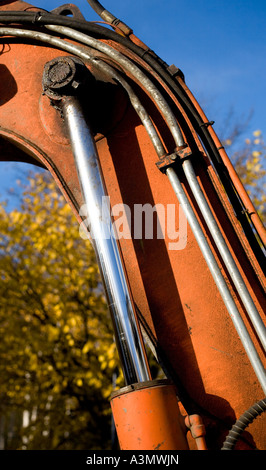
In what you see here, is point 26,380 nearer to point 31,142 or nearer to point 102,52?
point 31,142

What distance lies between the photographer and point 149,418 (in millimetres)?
1343

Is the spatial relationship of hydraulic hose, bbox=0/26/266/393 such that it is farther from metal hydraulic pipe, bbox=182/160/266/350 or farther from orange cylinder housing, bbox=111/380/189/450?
orange cylinder housing, bbox=111/380/189/450

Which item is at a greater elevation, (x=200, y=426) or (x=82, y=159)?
(x=82, y=159)

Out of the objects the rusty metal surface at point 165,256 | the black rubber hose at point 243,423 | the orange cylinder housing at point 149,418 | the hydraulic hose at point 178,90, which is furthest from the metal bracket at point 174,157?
the black rubber hose at point 243,423

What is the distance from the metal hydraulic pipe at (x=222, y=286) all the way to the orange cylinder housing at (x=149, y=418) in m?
0.37

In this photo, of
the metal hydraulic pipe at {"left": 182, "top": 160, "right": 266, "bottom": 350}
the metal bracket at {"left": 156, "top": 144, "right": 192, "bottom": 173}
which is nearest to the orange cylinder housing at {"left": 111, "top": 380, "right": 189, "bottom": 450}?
the metal hydraulic pipe at {"left": 182, "top": 160, "right": 266, "bottom": 350}

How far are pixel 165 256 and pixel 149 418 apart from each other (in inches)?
32.9

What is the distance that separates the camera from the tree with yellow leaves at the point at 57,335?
6.38 m

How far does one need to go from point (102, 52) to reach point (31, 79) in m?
0.62

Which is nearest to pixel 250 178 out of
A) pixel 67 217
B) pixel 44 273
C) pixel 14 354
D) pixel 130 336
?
pixel 67 217

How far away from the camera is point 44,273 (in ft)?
22.8

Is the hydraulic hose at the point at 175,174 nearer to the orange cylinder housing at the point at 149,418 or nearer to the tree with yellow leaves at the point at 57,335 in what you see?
the orange cylinder housing at the point at 149,418

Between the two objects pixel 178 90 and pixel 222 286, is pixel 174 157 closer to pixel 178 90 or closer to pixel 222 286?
pixel 178 90

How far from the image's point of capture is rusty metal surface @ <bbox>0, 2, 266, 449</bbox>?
166cm
